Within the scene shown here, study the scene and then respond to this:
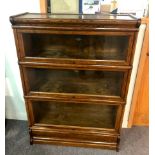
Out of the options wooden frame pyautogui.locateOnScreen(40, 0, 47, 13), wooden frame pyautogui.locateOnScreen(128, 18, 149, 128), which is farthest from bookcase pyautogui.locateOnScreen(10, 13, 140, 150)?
wooden frame pyautogui.locateOnScreen(128, 18, 149, 128)

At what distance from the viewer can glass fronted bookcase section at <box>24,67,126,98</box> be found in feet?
5.13

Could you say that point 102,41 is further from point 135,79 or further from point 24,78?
point 24,78

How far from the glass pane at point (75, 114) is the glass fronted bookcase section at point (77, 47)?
538 mm

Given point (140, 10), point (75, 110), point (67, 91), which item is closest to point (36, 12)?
point (67, 91)

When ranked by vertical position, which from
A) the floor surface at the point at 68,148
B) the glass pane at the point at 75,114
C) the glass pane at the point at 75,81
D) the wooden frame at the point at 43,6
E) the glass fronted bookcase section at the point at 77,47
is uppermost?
the wooden frame at the point at 43,6

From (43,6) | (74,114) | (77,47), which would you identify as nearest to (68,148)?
(74,114)

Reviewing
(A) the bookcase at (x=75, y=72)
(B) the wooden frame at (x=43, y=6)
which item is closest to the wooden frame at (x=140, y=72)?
(A) the bookcase at (x=75, y=72)

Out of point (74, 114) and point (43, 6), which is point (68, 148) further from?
point (43, 6)

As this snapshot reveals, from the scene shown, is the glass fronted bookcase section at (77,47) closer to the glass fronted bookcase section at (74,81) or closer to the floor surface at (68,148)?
the glass fronted bookcase section at (74,81)

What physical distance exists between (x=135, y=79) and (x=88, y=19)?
2.74 ft

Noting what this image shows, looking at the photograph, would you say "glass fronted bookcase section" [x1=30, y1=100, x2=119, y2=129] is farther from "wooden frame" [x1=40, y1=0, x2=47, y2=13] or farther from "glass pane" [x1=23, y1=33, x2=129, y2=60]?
"wooden frame" [x1=40, y1=0, x2=47, y2=13]

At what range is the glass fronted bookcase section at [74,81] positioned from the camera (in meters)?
1.56

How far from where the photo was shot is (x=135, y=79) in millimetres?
1781

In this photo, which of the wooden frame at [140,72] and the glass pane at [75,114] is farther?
the glass pane at [75,114]
